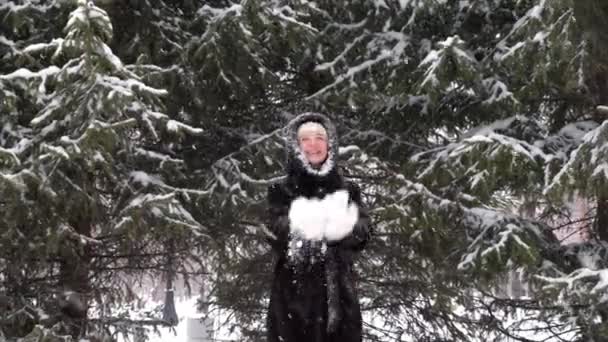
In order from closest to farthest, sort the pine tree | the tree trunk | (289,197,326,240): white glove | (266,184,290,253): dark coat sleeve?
(289,197,326,240): white glove, (266,184,290,253): dark coat sleeve, the pine tree, the tree trunk

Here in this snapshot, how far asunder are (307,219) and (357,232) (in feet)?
1.12

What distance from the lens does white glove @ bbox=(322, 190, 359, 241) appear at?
4.15m

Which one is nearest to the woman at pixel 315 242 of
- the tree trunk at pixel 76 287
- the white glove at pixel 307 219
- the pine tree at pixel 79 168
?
the white glove at pixel 307 219

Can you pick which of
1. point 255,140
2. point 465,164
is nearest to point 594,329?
point 465,164

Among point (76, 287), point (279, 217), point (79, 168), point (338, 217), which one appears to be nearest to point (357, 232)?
point (338, 217)

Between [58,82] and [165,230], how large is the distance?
146 centimetres

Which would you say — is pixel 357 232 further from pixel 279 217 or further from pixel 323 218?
pixel 279 217

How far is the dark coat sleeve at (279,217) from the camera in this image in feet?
14.0

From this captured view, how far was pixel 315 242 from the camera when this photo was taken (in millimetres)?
4199

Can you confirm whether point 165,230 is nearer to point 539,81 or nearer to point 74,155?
point 74,155

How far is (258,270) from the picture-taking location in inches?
319

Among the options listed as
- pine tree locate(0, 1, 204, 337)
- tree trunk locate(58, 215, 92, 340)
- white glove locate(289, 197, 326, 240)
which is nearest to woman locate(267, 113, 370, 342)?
white glove locate(289, 197, 326, 240)

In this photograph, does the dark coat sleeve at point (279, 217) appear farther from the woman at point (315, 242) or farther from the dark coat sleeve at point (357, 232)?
the dark coat sleeve at point (357, 232)

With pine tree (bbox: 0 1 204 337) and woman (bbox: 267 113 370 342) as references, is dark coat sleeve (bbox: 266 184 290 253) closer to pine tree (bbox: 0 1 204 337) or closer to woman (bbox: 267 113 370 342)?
woman (bbox: 267 113 370 342)
